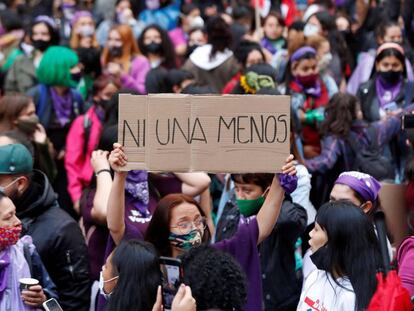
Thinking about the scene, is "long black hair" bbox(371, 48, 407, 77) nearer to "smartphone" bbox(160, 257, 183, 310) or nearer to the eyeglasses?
the eyeglasses

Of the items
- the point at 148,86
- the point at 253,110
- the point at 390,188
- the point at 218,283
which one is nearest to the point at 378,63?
the point at 148,86

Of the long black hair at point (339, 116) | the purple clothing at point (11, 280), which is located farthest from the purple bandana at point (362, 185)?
the long black hair at point (339, 116)

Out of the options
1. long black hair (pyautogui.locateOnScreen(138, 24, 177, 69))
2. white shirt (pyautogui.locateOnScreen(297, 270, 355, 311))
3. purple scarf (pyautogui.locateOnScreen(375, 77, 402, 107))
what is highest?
long black hair (pyautogui.locateOnScreen(138, 24, 177, 69))

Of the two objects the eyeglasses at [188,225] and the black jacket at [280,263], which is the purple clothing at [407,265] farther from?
the black jacket at [280,263]

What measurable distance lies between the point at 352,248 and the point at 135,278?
1050mm

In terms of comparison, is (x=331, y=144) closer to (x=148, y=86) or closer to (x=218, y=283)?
(x=148, y=86)

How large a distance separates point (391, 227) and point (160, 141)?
6.32ft

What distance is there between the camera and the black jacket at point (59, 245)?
20.1ft

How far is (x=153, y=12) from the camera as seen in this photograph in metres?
15.1

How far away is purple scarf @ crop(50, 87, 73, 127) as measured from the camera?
9867 millimetres

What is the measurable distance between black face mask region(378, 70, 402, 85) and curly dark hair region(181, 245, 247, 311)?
510 centimetres

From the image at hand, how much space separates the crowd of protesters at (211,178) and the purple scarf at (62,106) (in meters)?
0.01

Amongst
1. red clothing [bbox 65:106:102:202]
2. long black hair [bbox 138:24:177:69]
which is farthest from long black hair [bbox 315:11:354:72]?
red clothing [bbox 65:106:102:202]

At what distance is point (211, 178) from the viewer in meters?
8.59
